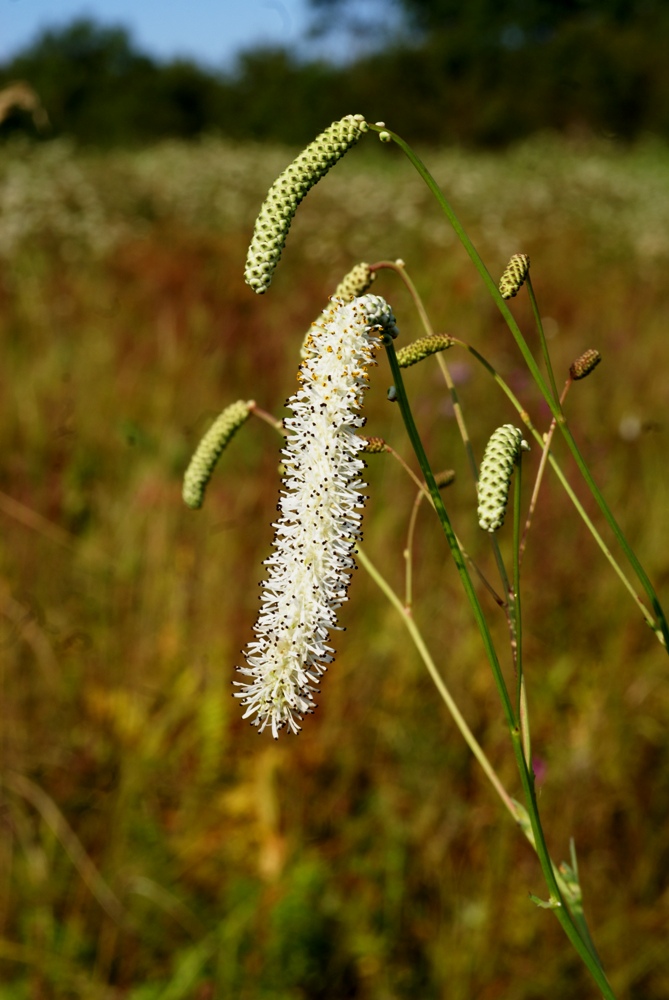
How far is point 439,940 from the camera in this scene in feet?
7.11

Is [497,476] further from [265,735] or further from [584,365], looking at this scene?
[265,735]

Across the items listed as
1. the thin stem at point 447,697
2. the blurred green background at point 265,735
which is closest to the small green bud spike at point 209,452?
the thin stem at point 447,697

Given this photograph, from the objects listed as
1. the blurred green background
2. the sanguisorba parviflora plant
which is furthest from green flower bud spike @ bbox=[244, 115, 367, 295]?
the blurred green background

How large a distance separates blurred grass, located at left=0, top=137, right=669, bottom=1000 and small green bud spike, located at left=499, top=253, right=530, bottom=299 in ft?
5.39

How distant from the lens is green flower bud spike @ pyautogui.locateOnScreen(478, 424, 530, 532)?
0.62 meters

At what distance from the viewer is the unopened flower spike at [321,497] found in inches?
26.6

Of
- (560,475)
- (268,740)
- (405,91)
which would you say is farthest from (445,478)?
(405,91)

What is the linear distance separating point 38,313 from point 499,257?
11.7 feet

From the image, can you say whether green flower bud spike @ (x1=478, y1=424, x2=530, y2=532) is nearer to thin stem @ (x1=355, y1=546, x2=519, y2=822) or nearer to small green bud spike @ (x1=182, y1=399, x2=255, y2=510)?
thin stem @ (x1=355, y1=546, x2=519, y2=822)

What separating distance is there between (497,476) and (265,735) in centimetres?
202

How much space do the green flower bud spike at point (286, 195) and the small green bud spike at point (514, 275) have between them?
0.16 m

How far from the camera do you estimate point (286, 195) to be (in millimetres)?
644

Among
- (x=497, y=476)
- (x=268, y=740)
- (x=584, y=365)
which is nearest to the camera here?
(x=497, y=476)

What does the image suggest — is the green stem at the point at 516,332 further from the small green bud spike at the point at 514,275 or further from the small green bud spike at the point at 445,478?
the small green bud spike at the point at 445,478
